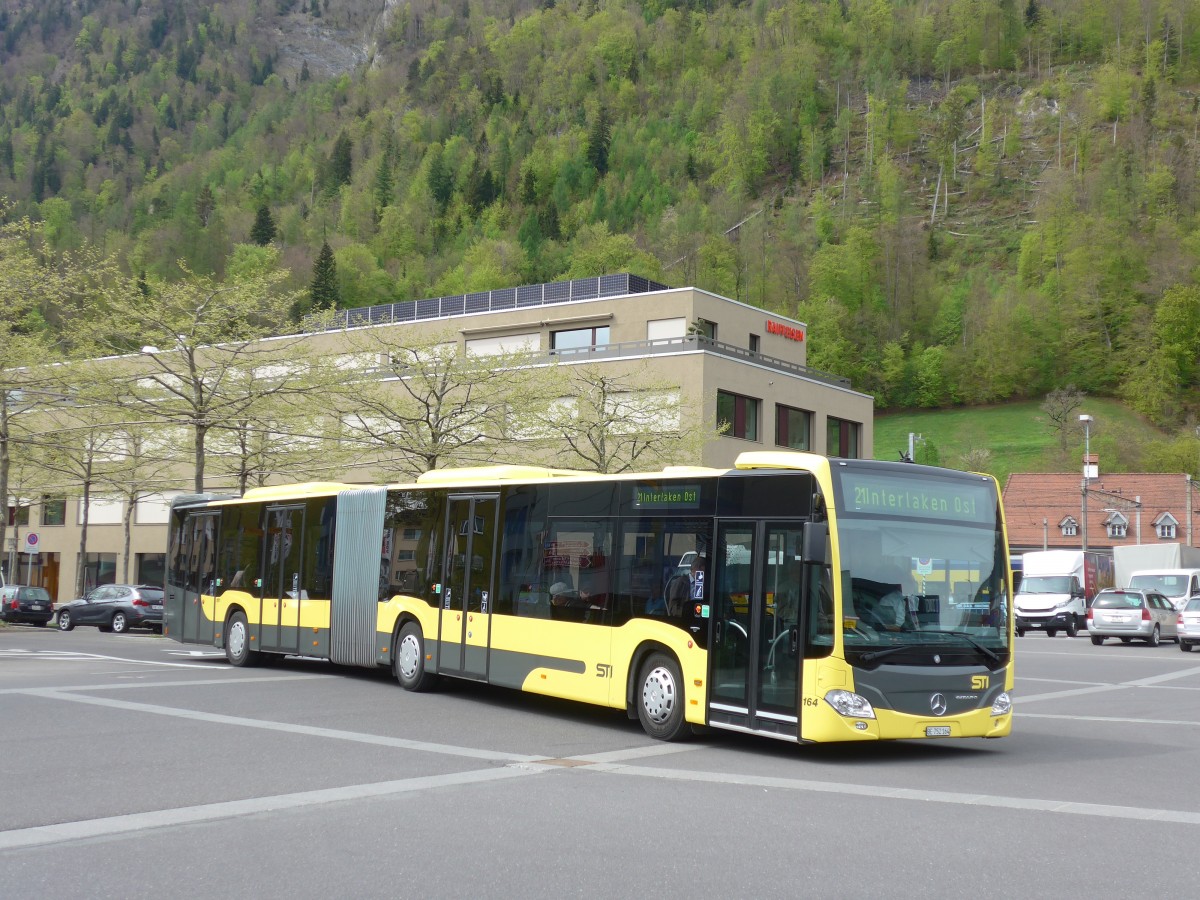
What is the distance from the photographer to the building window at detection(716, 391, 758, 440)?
5038 cm

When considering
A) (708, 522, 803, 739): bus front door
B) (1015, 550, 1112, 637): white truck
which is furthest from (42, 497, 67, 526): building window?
(708, 522, 803, 739): bus front door

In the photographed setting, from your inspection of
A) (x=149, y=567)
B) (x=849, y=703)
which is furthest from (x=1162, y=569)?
(x=149, y=567)

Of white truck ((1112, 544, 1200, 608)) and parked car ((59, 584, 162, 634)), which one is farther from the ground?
white truck ((1112, 544, 1200, 608))

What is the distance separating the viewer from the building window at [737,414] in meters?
50.4

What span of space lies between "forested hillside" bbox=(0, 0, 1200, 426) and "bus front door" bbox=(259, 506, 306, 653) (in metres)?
101

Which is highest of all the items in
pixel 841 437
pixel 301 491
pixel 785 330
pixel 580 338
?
pixel 785 330

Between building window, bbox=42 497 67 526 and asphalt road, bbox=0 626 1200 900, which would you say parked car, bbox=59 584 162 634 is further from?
building window, bbox=42 497 67 526

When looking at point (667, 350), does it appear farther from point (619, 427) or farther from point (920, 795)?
point (920, 795)

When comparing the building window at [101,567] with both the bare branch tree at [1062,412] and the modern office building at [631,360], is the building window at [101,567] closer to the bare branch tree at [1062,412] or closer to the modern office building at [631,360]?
the modern office building at [631,360]

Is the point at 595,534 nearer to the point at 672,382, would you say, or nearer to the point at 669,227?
the point at 672,382

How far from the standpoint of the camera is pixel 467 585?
54.1 ft

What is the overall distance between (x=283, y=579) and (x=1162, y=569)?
3475cm

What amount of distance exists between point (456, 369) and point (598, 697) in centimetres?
2585

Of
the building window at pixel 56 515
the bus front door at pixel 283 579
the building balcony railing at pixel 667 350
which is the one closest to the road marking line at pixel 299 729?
the bus front door at pixel 283 579
